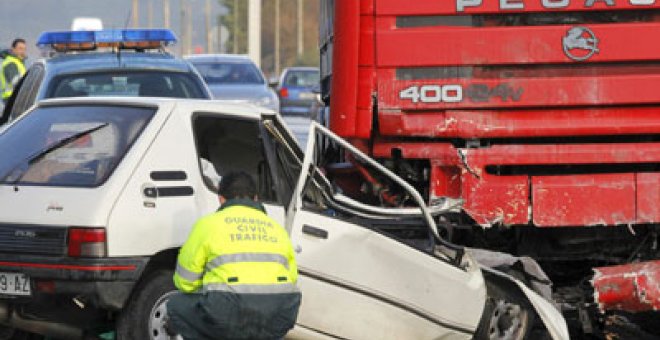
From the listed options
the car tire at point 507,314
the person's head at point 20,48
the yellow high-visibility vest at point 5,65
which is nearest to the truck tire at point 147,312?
the car tire at point 507,314

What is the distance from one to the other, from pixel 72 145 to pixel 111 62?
201 inches

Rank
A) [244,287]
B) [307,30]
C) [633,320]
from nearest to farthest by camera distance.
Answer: [244,287] < [633,320] < [307,30]

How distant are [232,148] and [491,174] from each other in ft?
5.10

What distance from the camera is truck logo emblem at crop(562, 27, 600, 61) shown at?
7809mm

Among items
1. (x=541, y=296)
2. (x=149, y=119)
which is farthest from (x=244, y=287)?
(x=541, y=296)

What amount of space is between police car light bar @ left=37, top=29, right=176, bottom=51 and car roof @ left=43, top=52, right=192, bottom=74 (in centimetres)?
24

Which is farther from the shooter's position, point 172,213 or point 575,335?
point 575,335

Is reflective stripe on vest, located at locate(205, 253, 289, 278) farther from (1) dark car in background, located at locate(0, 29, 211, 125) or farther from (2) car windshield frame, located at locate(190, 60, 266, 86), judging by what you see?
(2) car windshield frame, located at locate(190, 60, 266, 86)

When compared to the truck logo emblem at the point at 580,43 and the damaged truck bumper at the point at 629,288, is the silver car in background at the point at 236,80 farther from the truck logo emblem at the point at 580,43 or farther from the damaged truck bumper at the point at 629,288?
the damaged truck bumper at the point at 629,288

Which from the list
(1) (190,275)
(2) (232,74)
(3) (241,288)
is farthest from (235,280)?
(2) (232,74)

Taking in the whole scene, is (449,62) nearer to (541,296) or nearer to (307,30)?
(541,296)

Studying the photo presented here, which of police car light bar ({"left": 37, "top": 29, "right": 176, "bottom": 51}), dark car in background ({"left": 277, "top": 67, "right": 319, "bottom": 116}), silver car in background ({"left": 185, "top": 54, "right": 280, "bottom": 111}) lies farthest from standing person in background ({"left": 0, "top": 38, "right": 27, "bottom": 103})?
dark car in background ({"left": 277, "top": 67, "right": 319, "bottom": 116})

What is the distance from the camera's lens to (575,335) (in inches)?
340

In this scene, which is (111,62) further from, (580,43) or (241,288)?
(241,288)
